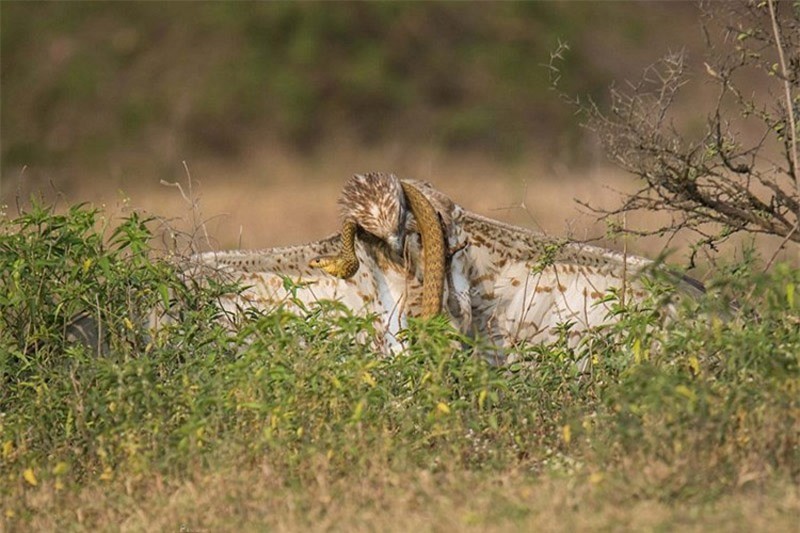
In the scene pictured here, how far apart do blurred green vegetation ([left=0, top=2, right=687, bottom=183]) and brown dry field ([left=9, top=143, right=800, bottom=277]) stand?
0.55 meters

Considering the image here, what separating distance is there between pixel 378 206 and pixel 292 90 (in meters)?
12.4

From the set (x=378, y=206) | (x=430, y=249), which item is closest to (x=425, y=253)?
(x=430, y=249)

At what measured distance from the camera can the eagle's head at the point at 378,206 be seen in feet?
23.5

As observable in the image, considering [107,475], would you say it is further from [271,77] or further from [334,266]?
[271,77]

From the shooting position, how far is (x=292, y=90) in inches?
765

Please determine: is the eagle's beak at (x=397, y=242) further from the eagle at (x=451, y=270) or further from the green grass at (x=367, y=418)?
the green grass at (x=367, y=418)

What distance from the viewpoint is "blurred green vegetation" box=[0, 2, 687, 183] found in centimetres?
1877

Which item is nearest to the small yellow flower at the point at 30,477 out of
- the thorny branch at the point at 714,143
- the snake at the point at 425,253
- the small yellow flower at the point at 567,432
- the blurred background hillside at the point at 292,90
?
the small yellow flower at the point at 567,432

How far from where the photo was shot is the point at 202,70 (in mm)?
19344

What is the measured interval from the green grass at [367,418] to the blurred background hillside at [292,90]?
9959 millimetres

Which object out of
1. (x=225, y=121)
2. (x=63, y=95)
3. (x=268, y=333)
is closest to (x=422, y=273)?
(x=268, y=333)

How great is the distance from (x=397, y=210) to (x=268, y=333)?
61.5 inches

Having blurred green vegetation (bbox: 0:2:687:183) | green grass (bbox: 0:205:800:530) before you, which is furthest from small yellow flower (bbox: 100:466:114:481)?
blurred green vegetation (bbox: 0:2:687:183)

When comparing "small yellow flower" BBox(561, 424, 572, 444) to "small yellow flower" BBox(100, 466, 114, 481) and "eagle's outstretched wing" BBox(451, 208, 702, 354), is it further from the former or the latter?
"eagle's outstretched wing" BBox(451, 208, 702, 354)
